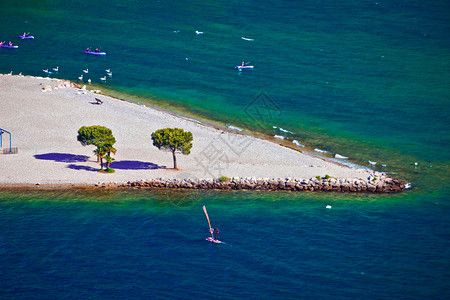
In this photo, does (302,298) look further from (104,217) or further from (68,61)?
(68,61)

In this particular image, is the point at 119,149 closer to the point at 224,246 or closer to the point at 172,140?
the point at 172,140

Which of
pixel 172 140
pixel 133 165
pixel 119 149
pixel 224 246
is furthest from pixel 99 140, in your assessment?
pixel 224 246

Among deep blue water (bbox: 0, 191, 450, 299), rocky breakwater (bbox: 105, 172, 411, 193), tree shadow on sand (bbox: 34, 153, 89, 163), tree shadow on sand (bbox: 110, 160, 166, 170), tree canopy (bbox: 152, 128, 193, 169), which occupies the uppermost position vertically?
tree canopy (bbox: 152, 128, 193, 169)

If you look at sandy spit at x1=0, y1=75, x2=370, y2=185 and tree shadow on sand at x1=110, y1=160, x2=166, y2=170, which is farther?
tree shadow on sand at x1=110, y1=160, x2=166, y2=170

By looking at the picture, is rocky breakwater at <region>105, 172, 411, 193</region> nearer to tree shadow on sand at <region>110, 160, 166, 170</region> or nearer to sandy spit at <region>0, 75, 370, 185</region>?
sandy spit at <region>0, 75, 370, 185</region>

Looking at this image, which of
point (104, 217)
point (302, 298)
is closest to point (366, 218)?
point (302, 298)

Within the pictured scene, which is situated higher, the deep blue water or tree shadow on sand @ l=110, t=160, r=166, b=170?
tree shadow on sand @ l=110, t=160, r=166, b=170

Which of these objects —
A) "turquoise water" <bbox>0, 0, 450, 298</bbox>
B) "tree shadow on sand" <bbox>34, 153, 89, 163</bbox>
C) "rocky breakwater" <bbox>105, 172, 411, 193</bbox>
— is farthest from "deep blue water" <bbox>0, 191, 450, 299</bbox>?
"tree shadow on sand" <bbox>34, 153, 89, 163</bbox>
